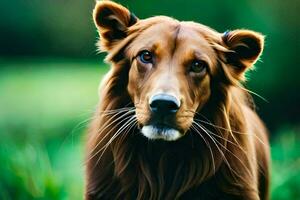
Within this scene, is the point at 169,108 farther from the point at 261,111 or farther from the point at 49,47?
the point at 49,47

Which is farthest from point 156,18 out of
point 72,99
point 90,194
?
point 72,99

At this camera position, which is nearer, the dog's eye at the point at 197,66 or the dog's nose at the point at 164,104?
the dog's nose at the point at 164,104

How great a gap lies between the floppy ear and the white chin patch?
0.73m

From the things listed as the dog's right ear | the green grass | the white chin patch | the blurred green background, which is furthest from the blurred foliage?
the white chin patch

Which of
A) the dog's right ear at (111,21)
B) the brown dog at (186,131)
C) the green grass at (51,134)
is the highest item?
the dog's right ear at (111,21)

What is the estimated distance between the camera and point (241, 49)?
6426 mm

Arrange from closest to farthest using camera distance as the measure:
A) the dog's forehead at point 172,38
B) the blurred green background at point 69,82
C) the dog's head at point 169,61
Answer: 1. the dog's head at point 169,61
2. the dog's forehead at point 172,38
3. the blurred green background at point 69,82

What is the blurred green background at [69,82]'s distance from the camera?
27.8 feet

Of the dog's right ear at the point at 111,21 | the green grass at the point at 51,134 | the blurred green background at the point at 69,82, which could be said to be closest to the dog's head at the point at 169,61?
the dog's right ear at the point at 111,21

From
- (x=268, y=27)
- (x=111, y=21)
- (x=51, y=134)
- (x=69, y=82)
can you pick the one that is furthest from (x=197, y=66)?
(x=69, y=82)

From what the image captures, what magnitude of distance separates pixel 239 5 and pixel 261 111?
1.46 meters

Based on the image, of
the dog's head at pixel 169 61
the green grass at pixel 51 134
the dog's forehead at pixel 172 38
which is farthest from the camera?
the green grass at pixel 51 134

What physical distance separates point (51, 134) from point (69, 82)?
1996 mm

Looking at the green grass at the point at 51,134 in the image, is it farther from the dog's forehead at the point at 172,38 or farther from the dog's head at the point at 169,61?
the dog's forehead at the point at 172,38
